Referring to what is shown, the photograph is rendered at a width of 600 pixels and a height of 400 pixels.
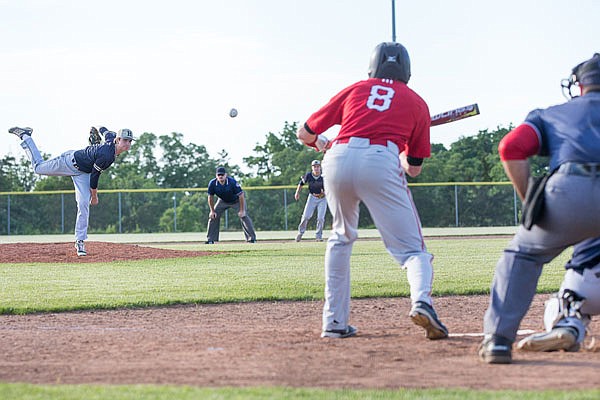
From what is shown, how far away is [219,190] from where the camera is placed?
22672 millimetres

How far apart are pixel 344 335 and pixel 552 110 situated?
7.32ft

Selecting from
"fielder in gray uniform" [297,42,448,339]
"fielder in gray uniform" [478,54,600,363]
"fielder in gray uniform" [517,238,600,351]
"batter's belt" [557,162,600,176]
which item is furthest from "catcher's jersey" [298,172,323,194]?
"batter's belt" [557,162,600,176]

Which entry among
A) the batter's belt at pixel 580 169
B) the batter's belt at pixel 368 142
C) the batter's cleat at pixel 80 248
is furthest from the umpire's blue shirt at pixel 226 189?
the batter's belt at pixel 580 169

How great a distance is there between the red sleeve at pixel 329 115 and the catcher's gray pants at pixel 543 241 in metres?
1.69

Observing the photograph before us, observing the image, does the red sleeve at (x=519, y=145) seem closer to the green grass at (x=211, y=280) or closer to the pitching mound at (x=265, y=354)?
the pitching mound at (x=265, y=354)

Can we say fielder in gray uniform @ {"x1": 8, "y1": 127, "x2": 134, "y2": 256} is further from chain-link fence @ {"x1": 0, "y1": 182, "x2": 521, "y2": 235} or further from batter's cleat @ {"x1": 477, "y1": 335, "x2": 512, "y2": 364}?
chain-link fence @ {"x1": 0, "y1": 182, "x2": 521, "y2": 235}

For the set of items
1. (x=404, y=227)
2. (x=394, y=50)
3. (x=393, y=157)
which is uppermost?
(x=394, y=50)

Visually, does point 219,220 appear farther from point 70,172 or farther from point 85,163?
point 85,163

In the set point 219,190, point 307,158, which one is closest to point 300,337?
point 219,190

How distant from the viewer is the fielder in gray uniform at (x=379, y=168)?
589cm

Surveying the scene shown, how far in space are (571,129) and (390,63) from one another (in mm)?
1751

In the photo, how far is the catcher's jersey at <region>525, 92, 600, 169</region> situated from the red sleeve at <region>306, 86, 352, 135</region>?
60.5 inches

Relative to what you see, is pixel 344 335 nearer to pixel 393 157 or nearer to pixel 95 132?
pixel 393 157

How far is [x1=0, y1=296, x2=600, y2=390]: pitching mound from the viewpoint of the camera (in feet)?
15.0
